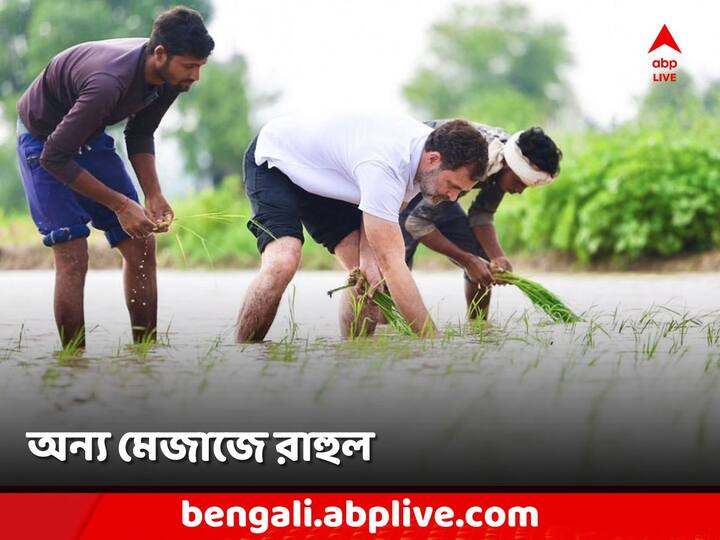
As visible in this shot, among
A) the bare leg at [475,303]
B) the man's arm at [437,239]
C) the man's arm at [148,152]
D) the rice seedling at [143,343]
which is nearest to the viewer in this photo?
the rice seedling at [143,343]

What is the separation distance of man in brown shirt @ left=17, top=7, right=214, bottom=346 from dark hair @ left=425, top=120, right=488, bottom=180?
2.45 feet

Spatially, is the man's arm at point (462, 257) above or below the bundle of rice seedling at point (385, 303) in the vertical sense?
above

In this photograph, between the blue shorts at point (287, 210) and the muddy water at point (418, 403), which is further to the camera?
the blue shorts at point (287, 210)

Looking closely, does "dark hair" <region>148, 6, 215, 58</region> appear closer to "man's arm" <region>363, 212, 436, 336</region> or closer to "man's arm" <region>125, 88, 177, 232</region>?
"man's arm" <region>125, 88, 177, 232</region>

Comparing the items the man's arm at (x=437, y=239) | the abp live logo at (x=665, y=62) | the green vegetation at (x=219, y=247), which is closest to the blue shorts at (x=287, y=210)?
the man's arm at (x=437, y=239)

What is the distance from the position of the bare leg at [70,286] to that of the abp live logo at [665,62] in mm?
1888

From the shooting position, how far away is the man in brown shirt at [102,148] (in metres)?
3.16

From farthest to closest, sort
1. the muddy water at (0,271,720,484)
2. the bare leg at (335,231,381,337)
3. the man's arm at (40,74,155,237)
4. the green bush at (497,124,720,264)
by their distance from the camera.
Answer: the green bush at (497,124,720,264)
the bare leg at (335,231,381,337)
the man's arm at (40,74,155,237)
the muddy water at (0,271,720,484)

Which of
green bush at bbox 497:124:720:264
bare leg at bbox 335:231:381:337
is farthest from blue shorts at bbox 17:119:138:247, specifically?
green bush at bbox 497:124:720:264

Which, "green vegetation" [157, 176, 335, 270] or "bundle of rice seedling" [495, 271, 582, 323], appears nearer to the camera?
"bundle of rice seedling" [495, 271, 582, 323]

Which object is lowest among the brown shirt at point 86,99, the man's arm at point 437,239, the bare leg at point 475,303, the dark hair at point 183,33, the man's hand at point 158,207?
the bare leg at point 475,303

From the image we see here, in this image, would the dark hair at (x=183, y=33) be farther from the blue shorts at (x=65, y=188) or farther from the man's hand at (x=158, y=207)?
the man's hand at (x=158, y=207)

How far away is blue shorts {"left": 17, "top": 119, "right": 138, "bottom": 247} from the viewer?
339cm

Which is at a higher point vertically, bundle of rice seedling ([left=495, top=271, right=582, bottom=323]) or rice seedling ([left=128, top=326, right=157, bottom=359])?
bundle of rice seedling ([left=495, top=271, right=582, bottom=323])
